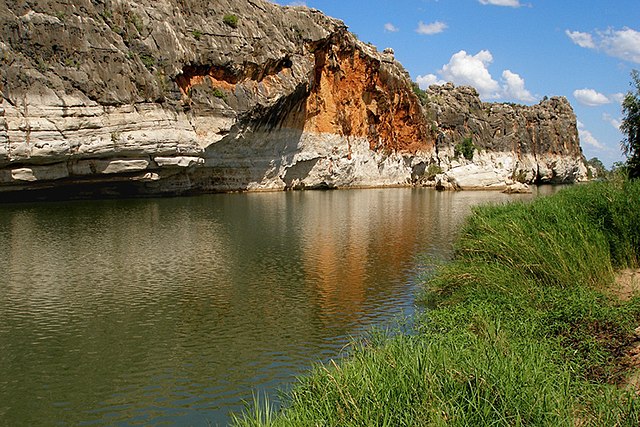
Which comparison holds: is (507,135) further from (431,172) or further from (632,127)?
(632,127)

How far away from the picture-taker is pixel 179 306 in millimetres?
13828

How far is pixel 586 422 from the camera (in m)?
6.03

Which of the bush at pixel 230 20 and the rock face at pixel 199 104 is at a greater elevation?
the bush at pixel 230 20

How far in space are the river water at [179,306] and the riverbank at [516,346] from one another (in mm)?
1694

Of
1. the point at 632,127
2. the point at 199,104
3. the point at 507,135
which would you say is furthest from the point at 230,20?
the point at 507,135

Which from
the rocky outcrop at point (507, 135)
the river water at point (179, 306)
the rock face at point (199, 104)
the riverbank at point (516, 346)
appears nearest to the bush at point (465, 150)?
the rocky outcrop at point (507, 135)

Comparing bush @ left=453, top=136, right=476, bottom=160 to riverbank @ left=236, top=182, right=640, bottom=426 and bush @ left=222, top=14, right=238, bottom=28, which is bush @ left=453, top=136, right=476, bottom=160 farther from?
riverbank @ left=236, top=182, right=640, bottom=426

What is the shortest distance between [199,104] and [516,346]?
36.5 m

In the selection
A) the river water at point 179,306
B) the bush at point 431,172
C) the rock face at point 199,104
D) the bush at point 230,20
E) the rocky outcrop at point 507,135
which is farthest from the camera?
the rocky outcrop at point 507,135

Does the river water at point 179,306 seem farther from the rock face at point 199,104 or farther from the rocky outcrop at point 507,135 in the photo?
the rocky outcrop at point 507,135

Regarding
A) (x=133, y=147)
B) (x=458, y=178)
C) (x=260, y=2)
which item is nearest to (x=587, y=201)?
(x=133, y=147)

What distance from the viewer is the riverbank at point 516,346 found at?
606 centimetres

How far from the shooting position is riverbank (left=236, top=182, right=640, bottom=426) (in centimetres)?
606

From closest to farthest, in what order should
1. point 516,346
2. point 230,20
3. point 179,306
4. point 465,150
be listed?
1. point 516,346
2. point 179,306
3. point 230,20
4. point 465,150
